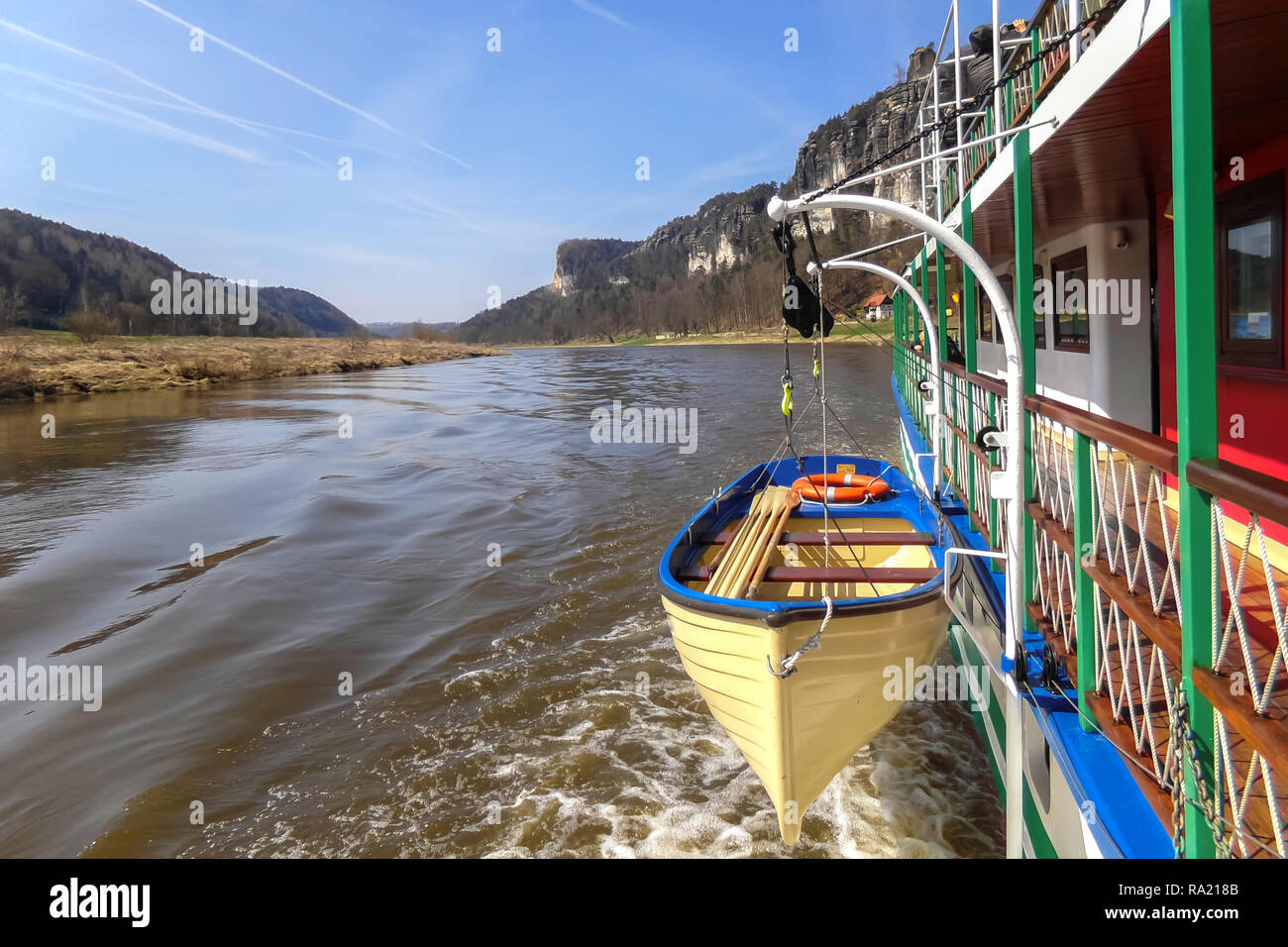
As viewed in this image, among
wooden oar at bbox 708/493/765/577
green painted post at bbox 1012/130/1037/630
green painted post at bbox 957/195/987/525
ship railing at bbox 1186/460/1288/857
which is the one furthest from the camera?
green painted post at bbox 957/195/987/525

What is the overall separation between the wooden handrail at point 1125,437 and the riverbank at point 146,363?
44.0 m

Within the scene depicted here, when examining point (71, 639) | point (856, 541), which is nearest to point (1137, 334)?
point (856, 541)

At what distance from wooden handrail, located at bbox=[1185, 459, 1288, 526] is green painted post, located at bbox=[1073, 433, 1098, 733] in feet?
4.36

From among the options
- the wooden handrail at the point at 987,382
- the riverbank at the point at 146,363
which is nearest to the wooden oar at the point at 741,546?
the wooden handrail at the point at 987,382

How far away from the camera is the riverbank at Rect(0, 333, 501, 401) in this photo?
38.8 meters

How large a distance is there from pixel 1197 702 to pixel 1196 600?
36cm

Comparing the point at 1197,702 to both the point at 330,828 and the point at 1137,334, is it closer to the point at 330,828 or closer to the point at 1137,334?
the point at 330,828

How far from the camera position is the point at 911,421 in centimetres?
1473

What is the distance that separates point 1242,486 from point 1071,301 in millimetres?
8666

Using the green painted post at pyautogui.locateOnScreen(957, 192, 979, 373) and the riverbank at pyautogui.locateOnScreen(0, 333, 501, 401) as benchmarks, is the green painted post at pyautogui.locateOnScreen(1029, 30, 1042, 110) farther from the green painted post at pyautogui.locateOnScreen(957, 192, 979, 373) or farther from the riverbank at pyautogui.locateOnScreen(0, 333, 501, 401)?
the riverbank at pyautogui.locateOnScreen(0, 333, 501, 401)

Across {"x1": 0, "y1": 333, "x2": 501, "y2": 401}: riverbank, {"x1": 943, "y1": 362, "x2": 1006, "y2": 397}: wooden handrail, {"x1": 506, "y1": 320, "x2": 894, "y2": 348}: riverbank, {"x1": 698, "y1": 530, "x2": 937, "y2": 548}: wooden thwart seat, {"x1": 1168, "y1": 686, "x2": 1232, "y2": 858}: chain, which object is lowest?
{"x1": 1168, "y1": 686, "x2": 1232, "y2": 858}: chain

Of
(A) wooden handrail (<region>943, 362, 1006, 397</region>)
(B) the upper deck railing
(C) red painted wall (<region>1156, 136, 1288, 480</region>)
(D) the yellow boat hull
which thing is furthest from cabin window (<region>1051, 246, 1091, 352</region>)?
(D) the yellow boat hull

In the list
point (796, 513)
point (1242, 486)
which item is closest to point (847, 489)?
point (796, 513)

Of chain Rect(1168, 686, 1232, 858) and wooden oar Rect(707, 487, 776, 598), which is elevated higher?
wooden oar Rect(707, 487, 776, 598)
